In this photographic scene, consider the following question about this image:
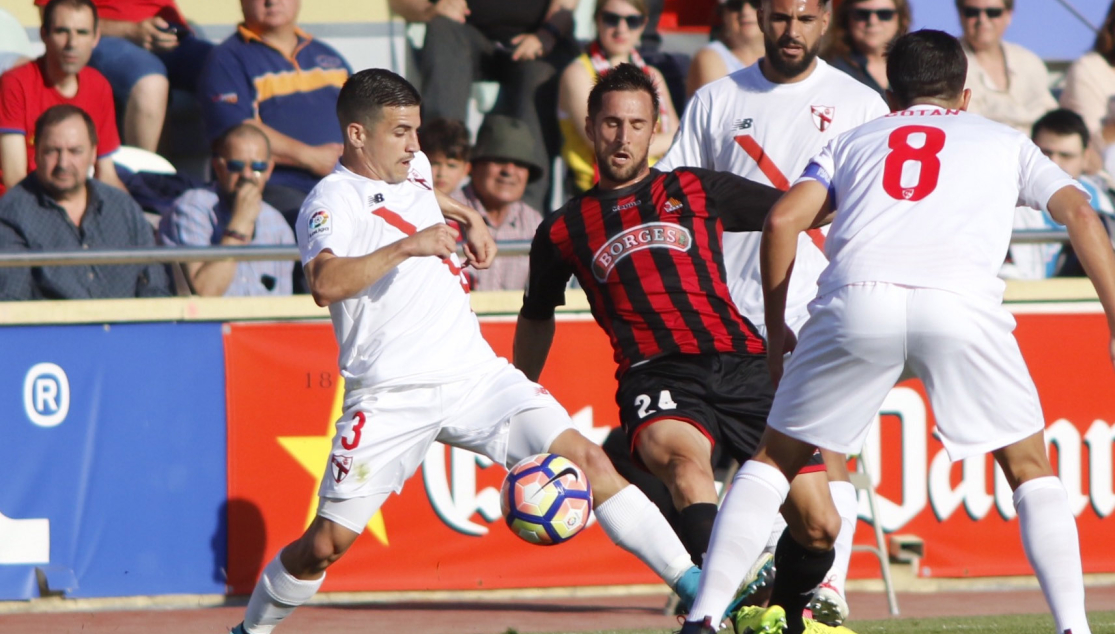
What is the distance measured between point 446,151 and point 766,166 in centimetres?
274

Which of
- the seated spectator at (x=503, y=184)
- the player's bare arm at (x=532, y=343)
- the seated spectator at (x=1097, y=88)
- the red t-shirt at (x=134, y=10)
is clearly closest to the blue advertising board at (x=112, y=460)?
the seated spectator at (x=503, y=184)

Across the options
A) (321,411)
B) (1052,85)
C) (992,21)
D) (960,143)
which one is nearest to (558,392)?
(321,411)

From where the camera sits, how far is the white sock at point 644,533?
4.93 metres

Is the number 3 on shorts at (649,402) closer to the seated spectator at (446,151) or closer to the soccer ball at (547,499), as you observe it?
the soccer ball at (547,499)

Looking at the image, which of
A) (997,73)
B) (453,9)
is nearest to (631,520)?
(453,9)

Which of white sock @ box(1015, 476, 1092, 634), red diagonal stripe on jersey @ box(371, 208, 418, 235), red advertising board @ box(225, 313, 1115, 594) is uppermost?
red diagonal stripe on jersey @ box(371, 208, 418, 235)

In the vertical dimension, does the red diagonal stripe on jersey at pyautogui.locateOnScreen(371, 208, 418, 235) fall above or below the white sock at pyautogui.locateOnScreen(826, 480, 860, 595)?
above

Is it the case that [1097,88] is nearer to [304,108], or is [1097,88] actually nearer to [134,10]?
[304,108]

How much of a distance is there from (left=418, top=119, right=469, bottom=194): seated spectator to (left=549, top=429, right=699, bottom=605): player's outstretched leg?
335 centimetres

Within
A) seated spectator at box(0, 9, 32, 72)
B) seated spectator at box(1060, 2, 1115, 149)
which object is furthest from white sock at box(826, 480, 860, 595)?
seated spectator at box(0, 9, 32, 72)

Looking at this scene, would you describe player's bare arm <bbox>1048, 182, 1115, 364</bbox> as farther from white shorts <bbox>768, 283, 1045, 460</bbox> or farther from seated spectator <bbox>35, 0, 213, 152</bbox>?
seated spectator <bbox>35, 0, 213, 152</bbox>

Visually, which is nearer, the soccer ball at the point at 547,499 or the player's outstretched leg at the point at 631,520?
the player's outstretched leg at the point at 631,520

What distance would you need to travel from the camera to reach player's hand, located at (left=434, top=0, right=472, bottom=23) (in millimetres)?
9281

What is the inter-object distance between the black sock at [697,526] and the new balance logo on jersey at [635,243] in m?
1.03
